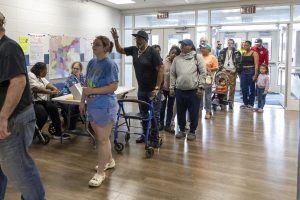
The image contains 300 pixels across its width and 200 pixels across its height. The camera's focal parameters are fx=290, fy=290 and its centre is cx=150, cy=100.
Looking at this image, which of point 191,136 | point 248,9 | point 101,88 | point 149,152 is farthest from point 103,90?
point 248,9

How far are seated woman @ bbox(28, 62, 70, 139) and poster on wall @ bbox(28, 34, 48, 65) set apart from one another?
1.28m

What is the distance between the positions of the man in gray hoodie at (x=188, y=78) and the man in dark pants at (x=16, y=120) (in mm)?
2512

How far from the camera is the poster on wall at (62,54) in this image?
6020mm

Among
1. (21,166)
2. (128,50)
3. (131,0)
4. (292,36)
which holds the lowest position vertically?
(21,166)

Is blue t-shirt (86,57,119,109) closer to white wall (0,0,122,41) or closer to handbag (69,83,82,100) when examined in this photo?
handbag (69,83,82,100)

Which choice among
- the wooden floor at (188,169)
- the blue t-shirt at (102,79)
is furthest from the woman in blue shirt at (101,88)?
the wooden floor at (188,169)

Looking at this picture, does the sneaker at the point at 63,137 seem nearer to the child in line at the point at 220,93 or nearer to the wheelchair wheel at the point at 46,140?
the wheelchair wheel at the point at 46,140

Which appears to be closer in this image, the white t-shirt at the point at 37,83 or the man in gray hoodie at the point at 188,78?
the man in gray hoodie at the point at 188,78

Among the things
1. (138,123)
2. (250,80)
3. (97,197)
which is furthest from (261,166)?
(250,80)

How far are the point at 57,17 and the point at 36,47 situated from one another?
3.06ft

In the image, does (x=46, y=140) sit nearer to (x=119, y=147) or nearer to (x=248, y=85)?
(x=119, y=147)

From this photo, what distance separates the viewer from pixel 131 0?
7191 millimetres

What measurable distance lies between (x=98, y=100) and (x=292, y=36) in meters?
5.94

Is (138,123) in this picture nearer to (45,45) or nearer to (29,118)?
(45,45)
